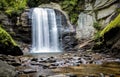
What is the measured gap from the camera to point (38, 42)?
23.7 meters

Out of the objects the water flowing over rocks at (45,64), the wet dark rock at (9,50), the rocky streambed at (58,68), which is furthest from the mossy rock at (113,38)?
the wet dark rock at (9,50)

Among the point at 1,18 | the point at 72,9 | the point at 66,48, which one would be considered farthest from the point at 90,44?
the point at 1,18

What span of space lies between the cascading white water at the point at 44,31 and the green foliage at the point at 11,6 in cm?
153

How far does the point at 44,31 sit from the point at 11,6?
14.6 feet

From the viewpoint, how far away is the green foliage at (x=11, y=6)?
2455 centimetres

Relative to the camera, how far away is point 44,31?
80.1 ft

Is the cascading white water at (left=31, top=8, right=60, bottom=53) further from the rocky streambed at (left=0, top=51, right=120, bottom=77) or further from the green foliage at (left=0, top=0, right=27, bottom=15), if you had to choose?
the rocky streambed at (left=0, top=51, right=120, bottom=77)

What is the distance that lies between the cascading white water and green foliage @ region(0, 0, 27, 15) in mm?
1531

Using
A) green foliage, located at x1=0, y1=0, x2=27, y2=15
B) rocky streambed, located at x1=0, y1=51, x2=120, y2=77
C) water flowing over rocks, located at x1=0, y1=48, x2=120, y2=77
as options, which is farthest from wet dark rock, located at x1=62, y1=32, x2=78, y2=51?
rocky streambed, located at x1=0, y1=51, x2=120, y2=77

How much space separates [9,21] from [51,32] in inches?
168

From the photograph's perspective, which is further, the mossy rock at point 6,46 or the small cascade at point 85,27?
the small cascade at point 85,27

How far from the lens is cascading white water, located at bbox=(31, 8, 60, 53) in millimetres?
23628

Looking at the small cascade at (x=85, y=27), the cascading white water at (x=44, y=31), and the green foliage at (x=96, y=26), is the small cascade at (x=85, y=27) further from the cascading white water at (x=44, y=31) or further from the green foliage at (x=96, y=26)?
the cascading white water at (x=44, y=31)

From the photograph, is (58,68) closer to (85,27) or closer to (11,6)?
(85,27)
